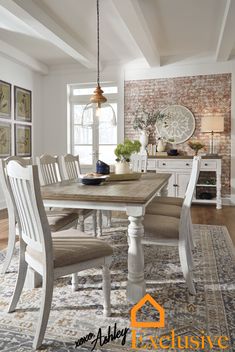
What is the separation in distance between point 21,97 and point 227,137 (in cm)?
409

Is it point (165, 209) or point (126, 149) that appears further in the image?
point (126, 149)

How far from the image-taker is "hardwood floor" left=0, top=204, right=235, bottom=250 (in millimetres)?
3676

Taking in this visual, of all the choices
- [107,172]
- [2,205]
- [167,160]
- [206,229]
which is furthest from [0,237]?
[167,160]

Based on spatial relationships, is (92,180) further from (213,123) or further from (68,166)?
(213,123)

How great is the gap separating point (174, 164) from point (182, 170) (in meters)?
0.18

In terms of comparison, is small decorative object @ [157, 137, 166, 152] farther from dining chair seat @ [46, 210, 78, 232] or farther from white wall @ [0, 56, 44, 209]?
dining chair seat @ [46, 210, 78, 232]

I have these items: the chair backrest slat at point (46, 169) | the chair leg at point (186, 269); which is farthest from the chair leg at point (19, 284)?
the chair backrest slat at point (46, 169)

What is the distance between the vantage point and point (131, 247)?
1882 mm

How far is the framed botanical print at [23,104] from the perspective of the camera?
5.60m

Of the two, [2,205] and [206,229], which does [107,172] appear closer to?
[206,229]

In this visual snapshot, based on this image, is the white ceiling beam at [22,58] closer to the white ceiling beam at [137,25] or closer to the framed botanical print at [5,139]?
the framed botanical print at [5,139]

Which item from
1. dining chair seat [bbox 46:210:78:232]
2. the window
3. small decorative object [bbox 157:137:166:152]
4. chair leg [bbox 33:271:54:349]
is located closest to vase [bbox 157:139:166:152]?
small decorative object [bbox 157:137:166:152]

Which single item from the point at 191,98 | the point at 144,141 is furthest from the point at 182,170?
the point at 191,98

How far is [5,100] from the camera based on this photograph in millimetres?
5230
